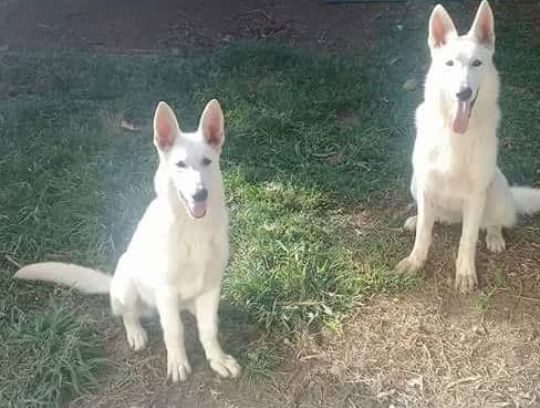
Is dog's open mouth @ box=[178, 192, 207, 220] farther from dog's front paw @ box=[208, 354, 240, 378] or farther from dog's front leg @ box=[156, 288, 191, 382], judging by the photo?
dog's front paw @ box=[208, 354, 240, 378]

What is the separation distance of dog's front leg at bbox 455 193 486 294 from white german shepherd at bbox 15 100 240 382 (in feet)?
4.48

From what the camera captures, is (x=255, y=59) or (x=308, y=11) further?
(x=308, y=11)

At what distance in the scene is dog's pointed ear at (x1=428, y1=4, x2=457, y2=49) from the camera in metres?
3.85

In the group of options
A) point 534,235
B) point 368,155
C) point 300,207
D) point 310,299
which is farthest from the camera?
point 368,155

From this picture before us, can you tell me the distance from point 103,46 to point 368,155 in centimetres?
329

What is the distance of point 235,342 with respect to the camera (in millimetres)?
3881

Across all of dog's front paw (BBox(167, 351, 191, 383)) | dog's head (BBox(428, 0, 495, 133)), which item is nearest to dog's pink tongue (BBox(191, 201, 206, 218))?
dog's front paw (BBox(167, 351, 191, 383))

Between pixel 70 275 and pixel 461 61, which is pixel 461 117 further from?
pixel 70 275

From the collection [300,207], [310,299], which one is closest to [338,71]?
[300,207]

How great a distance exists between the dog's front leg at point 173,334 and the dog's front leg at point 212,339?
0.10 metres

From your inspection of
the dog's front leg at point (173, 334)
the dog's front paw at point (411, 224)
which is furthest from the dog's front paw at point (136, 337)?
the dog's front paw at point (411, 224)

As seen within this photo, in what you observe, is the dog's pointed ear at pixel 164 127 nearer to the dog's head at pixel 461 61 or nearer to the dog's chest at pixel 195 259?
the dog's chest at pixel 195 259

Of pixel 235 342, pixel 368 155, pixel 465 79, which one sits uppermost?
pixel 465 79

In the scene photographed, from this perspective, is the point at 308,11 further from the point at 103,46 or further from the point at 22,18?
the point at 22,18
